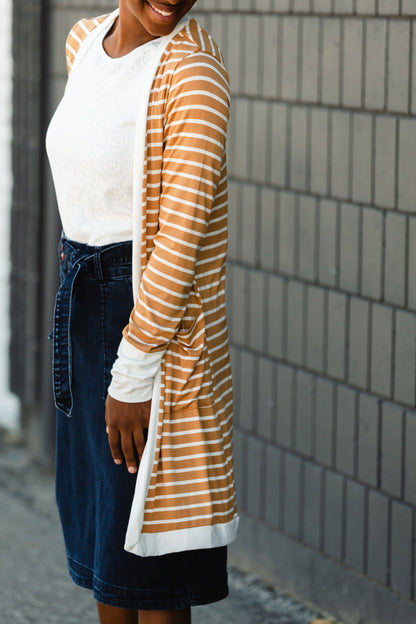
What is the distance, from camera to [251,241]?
4523 mm

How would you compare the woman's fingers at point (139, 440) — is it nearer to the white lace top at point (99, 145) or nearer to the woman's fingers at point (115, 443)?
the woman's fingers at point (115, 443)

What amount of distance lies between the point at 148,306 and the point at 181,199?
0.26 metres

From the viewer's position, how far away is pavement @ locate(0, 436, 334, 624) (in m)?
4.32

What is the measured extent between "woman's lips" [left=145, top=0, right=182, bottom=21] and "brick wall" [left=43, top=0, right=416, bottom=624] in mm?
1177

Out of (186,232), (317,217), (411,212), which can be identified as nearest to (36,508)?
(317,217)

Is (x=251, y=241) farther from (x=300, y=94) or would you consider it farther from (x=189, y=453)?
(x=189, y=453)

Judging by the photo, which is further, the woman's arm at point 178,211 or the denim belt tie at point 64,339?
the denim belt tie at point 64,339

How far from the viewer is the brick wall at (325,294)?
148 inches

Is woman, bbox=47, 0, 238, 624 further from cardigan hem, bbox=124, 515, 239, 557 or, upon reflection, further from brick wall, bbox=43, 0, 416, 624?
brick wall, bbox=43, 0, 416, 624

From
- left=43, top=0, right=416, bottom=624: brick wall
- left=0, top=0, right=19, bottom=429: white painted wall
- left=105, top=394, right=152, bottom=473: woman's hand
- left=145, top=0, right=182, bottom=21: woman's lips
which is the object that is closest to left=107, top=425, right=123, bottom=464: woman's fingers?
left=105, top=394, right=152, bottom=473: woman's hand

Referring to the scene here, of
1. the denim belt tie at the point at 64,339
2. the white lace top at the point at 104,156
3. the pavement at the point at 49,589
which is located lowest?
the pavement at the point at 49,589

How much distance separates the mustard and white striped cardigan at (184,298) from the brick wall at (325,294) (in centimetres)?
111

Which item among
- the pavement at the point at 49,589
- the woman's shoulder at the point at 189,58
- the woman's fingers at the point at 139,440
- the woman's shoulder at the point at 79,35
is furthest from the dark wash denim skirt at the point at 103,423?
the pavement at the point at 49,589

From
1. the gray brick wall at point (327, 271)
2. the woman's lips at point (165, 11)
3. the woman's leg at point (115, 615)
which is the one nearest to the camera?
the woman's lips at point (165, 11)
